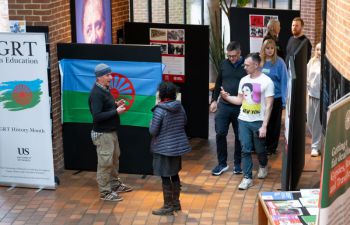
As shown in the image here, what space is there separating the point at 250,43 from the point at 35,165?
525cm

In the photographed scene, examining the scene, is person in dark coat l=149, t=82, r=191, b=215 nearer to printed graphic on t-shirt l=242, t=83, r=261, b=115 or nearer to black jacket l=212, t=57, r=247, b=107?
printed graphic on t-shirt l=242, t=83, r=261, b=115

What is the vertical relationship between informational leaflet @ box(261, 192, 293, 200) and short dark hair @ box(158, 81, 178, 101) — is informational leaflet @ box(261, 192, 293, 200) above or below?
below

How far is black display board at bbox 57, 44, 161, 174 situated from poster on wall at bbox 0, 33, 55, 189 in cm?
75

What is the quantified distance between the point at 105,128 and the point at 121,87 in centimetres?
98

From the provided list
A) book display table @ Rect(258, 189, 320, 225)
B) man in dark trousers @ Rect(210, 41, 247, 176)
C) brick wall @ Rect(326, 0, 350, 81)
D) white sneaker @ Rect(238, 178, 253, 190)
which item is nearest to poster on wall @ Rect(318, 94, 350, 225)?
book display table @ Rect(258, 189, 320, 225)

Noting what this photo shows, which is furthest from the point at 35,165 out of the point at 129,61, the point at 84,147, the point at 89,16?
the point at 89,16

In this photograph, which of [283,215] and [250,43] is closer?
[283,215]

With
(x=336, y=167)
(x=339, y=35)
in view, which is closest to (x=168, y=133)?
(x=339, y=35)

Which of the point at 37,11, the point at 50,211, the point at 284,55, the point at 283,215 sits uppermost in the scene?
the point at 37,11

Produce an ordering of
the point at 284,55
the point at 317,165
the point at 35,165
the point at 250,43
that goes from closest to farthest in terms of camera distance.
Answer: the point at 35,165
the point at 317,165
the point at 284,55
the point at 250,43

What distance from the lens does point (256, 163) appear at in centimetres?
1077

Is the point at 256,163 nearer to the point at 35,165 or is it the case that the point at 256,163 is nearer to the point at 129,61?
the point at 129,61

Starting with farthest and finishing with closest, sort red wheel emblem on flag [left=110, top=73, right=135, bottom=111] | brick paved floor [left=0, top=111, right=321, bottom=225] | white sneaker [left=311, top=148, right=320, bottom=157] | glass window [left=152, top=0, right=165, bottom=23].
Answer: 1. glass window [left=152, top=0, right=165, bottom=23]
2. white sneaker [left=311, top=148, right=320, bottom=157]
3. red wheel emblem on flag [left=110, top=73, right=135, bottom=111]
4. brick paved floor [left=0, top=111, right=321, bottom=225]

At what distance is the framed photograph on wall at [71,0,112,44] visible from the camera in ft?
35.6
